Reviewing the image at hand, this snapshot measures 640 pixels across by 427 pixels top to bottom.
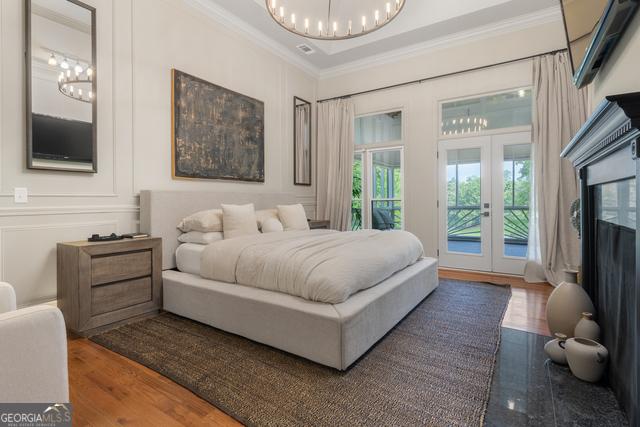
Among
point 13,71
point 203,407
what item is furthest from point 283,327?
point 13,71

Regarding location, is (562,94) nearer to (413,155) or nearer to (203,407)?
(413,155)

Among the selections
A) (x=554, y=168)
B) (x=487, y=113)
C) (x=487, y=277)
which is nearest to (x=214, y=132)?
(x=487, y=113)

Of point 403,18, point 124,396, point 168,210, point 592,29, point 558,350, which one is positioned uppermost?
point 403,18

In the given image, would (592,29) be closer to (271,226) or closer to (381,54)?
(271,226)

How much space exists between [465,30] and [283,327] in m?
4.64

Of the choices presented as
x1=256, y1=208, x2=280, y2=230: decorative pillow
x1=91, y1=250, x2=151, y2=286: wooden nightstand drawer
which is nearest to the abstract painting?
x1=256, y1=208, x2=280, y2=230: decorative pillow

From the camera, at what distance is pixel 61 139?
2.60 m

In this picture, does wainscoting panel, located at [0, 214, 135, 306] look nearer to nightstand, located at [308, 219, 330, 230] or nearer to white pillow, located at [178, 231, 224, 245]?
white pillow, located at [178, 231, 224, 245]

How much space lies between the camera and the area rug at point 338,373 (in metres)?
1.49

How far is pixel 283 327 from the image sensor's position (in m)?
2.02

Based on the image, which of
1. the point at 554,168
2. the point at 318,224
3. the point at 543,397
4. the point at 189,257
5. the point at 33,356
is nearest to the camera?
the point at 33,356

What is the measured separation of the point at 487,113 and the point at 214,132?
12.2 ft

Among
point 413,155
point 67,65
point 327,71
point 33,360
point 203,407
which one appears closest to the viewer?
point 33,360

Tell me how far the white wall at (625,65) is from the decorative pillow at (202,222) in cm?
311
